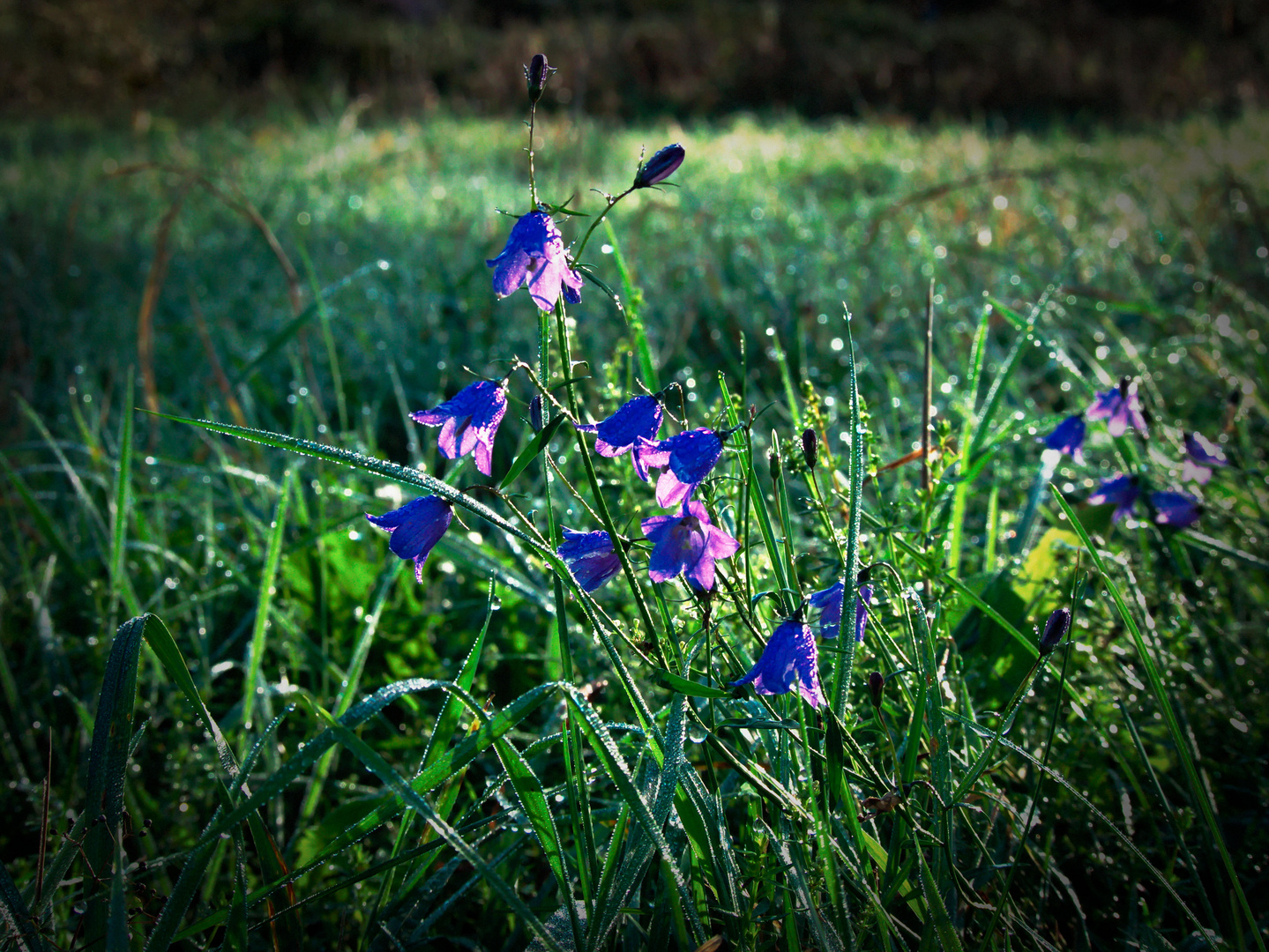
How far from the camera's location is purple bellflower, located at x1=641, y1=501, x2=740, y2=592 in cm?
62

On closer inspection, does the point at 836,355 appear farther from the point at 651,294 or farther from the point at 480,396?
the point at 480,396

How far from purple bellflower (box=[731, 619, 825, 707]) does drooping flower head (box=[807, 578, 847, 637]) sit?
5 cm

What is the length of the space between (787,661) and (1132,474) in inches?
24.7

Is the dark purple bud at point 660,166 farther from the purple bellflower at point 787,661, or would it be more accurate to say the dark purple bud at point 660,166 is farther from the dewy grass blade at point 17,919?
the dewy grass blade at point 17,919

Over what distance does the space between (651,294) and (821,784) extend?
5.82 ft

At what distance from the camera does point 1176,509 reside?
1.02 metres

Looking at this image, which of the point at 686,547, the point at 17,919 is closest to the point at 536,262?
the point at 686,547

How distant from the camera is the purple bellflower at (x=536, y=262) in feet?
2.05

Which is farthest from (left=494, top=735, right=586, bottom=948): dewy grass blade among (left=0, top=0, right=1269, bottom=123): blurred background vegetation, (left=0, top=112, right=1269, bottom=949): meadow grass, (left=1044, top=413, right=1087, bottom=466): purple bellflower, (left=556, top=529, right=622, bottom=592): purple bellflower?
(left=0, top=0, right=1269, bottom=123): blurred background vegetation

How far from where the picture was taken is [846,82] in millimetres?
8969

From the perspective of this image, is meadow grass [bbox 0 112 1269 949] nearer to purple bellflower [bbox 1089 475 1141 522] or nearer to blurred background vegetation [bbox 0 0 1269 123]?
purple bellflower [bbox 1089 475 1141 522]

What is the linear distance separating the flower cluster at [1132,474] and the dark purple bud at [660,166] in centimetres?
59

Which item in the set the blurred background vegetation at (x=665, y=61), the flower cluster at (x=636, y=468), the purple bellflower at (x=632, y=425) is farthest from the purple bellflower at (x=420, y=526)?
the blurred background vegetation at (x=665, y=61)

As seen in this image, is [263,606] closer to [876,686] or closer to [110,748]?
[110,748]
